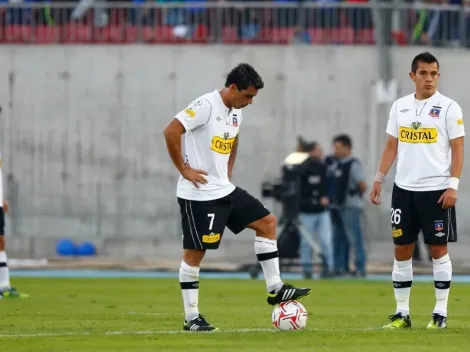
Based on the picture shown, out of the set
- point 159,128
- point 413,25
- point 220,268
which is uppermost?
point 413,25

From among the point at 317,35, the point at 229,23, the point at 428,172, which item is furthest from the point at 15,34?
the point at 428,172

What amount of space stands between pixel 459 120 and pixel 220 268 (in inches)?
561

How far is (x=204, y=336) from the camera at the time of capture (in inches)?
475

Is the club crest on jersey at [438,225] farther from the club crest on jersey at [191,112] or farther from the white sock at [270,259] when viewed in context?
the club crest on jersey at [191,112]

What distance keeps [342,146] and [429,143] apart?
1169 cm

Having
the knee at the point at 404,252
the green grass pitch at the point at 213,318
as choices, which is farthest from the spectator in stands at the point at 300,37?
the knee at the point at 404,252

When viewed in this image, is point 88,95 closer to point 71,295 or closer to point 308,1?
point 308,1

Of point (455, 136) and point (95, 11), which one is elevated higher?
→ point (95, 11)

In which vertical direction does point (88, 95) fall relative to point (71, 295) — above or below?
above

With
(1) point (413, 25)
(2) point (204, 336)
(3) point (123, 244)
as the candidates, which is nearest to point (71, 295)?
(2) point (204, 336)

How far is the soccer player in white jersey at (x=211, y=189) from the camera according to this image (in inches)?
494

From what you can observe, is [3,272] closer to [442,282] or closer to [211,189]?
[211,189]

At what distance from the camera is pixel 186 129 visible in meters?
12.5

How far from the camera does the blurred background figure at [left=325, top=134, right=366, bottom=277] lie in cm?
2444
